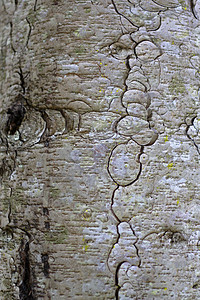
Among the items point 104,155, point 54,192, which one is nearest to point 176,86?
point 104,155

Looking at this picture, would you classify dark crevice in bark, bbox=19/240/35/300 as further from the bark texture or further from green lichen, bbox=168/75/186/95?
green lichen, bbox=168/75/186/95

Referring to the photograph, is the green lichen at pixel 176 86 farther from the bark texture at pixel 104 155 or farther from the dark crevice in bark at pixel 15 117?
the dark crevice in bark at pixel 15 117

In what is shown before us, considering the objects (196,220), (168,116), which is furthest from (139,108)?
(196,220)

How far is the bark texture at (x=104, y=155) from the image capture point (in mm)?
916

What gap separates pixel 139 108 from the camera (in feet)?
3.18

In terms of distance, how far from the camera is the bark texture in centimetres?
92

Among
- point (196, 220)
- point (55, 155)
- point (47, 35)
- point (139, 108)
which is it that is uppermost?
point (47, 35)

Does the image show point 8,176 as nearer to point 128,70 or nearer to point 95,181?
point 95,181

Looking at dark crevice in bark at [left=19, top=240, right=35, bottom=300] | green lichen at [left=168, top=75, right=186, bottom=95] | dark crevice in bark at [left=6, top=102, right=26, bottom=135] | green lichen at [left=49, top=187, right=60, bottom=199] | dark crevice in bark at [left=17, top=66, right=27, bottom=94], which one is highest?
green lichen at [left=168, top=75, right=186, bottom=95]

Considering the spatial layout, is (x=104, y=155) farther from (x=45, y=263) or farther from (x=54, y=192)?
(x=45, y=263)

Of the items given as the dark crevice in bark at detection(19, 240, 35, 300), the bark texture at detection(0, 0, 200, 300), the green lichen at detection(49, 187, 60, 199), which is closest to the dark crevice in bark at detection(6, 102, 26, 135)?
the bark texture at detection(0, 0, 200, 300)

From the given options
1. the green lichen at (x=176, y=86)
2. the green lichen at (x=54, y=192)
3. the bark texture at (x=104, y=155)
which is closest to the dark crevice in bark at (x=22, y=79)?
the bark texture at (x=104, y=155)

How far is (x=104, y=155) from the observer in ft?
3.12

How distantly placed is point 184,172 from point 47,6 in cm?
60
